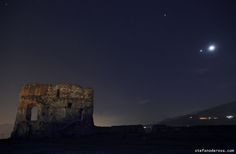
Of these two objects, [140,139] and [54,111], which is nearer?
[140,139]

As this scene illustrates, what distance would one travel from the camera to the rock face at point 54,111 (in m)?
22.6

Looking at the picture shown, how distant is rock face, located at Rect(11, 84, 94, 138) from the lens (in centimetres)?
2264

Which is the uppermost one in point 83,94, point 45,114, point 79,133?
point 83,94

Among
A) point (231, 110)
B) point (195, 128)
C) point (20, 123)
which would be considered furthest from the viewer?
point (231, 110)

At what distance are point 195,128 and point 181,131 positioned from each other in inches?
38.0

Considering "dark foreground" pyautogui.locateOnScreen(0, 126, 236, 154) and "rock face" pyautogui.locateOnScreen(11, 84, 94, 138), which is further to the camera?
"rock face" pyautogui.locateOnScreen(11, 84, 94, 138)

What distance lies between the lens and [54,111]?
22.8 metres

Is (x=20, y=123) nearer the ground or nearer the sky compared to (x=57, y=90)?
nearer the ground

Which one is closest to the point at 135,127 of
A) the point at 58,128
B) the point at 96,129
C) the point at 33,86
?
the point at 96,129

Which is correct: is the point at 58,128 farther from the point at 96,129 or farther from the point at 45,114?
the point at 96,129

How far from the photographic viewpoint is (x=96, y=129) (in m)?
23.1

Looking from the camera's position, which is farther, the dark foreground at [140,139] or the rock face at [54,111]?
the rock face at [54,111]

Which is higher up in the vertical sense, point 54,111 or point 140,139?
point 54,111

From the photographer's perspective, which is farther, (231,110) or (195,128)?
(231,110)
